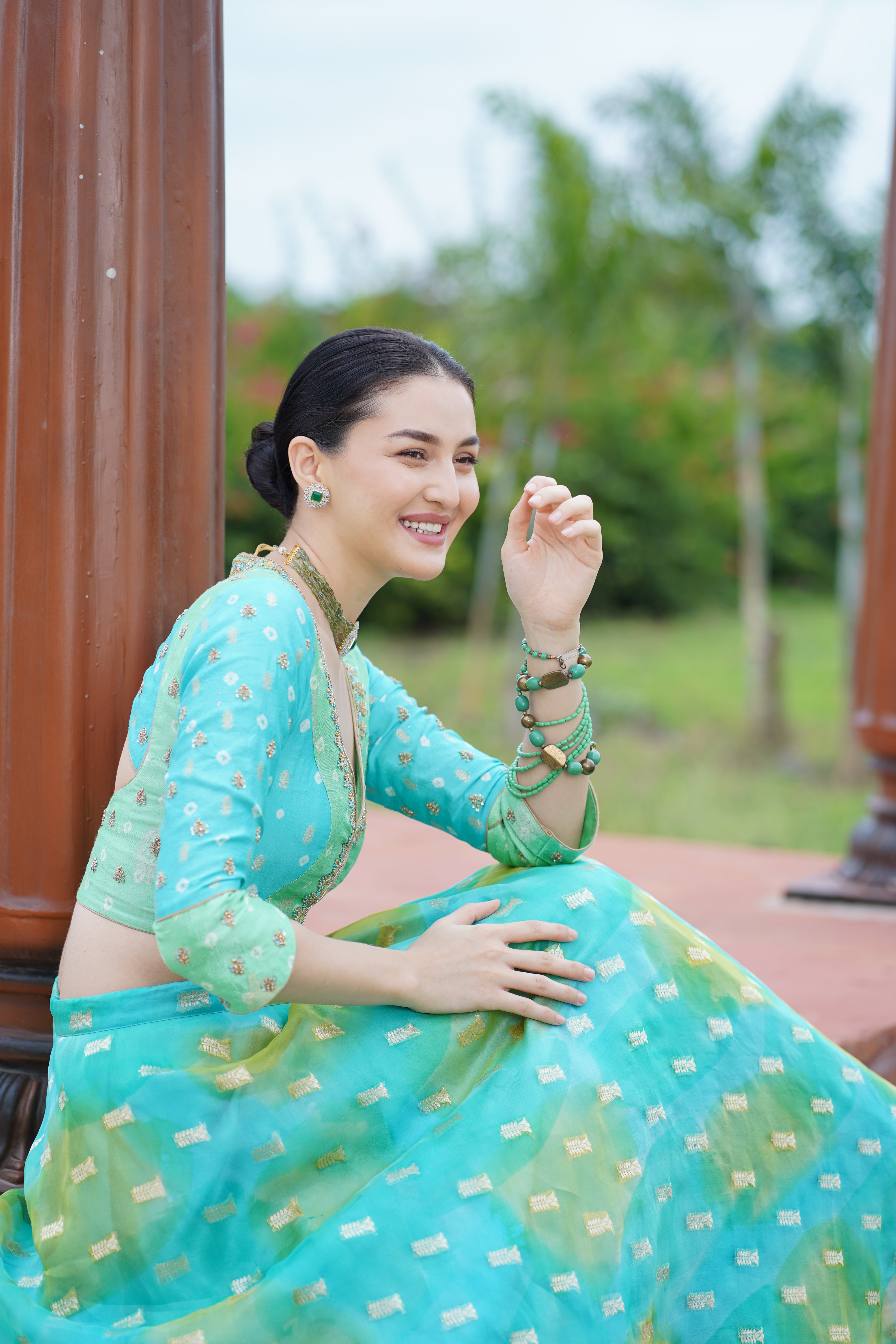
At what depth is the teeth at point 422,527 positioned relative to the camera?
1435 mm

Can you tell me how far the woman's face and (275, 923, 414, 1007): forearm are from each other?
17.2 inches

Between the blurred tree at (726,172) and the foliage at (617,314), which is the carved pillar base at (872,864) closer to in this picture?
the foliage at (617,314)

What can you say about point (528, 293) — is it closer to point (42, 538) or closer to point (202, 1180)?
point (42, 538)

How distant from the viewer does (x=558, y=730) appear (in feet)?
5.17

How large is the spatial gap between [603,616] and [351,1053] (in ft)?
A: 47.3

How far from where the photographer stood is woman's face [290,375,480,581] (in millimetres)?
1396

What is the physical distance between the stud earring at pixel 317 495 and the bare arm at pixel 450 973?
49 centimetres

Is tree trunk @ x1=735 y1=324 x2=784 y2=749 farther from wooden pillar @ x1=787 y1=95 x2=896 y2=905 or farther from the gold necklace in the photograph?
the gold necklace

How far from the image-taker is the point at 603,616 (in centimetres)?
1549

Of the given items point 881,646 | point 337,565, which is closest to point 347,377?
point 337,565

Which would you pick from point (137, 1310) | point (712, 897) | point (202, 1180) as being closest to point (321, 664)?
point (202, 1180)

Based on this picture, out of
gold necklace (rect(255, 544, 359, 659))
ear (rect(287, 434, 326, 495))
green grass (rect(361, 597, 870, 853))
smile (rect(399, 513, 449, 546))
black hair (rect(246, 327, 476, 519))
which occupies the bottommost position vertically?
green grass (rect(361, 597, 870, 853))

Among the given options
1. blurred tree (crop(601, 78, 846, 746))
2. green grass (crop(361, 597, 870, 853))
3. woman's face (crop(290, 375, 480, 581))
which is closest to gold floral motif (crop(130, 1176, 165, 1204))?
woman's face (crop(290, 375, 480, 581))

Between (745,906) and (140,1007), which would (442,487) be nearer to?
(140,1007)
